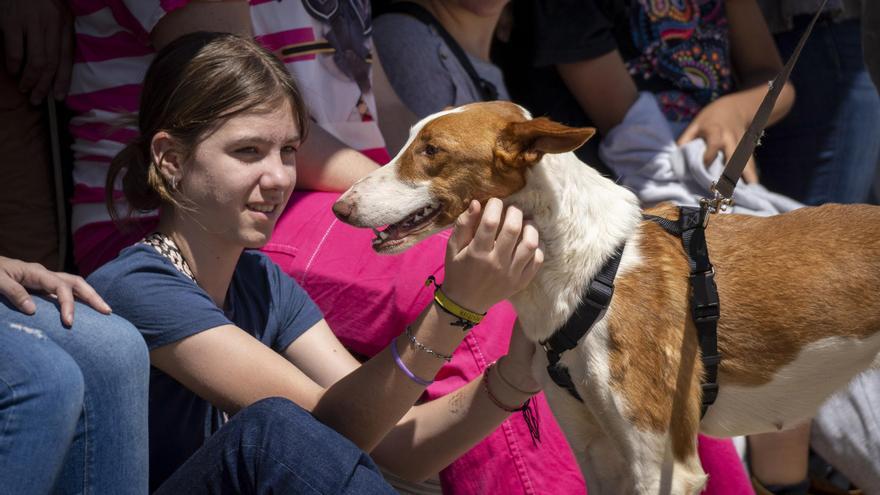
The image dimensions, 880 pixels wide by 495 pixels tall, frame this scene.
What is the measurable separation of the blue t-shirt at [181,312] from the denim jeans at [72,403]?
8.3 inches

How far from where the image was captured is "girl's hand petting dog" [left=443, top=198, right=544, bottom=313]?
82.9 inches

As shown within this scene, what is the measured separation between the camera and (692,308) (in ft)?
7.41

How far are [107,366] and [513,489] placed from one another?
112cm

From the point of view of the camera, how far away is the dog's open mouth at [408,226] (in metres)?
2.21

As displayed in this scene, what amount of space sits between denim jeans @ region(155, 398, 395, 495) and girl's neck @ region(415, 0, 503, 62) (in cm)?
201

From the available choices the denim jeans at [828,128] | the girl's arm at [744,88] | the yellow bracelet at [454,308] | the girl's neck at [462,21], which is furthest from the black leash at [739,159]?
the denim jeans at [828,128]

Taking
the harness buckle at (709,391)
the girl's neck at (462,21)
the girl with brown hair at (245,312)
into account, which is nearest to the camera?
the girl with brown hair at (245,312)

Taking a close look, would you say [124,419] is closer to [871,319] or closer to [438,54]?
[871,319]

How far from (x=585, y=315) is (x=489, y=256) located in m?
0.25

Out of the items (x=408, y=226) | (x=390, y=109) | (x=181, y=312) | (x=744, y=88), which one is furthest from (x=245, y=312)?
(x=744, y=88)

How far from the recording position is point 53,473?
5.93ft

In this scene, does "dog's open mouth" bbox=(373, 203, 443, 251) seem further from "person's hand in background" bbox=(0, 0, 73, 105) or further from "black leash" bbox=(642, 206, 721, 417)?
"person's hand in background" bbox=(0, 0, 73, 105)

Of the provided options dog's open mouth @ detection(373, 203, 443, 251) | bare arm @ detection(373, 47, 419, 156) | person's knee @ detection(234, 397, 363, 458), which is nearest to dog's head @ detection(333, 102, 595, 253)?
dog's open mouth @ detection(373, 203, 443, 251)

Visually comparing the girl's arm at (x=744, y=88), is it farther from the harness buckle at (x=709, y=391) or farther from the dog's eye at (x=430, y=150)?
the dog's eye at (x=430, y=150)
